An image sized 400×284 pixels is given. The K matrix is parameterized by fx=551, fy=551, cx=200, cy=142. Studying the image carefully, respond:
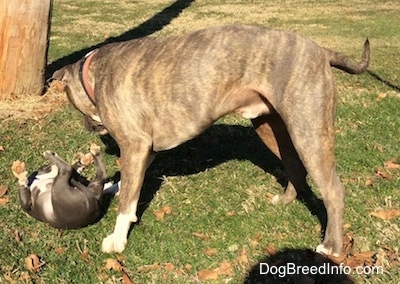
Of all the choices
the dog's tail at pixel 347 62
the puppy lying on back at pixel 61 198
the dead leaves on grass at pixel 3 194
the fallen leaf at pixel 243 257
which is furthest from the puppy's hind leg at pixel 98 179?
the dog's tail at pixel 347 62

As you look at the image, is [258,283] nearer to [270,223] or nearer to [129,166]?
[270,223]

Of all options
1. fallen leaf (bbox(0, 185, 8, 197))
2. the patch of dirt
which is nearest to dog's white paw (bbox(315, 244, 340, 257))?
fallen leaf (bbox(0, 185, 8, 197))

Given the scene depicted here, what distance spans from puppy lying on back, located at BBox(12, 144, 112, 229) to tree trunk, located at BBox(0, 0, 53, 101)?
125 inches

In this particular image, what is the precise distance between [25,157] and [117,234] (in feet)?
6.79

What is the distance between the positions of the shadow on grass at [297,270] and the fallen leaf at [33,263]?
1599 mm

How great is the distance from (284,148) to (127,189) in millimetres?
1515

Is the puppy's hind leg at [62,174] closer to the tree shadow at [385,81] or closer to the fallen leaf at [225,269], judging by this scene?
the fallen leaf at [225,269]

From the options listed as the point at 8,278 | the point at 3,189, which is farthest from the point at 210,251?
the point at 3,189

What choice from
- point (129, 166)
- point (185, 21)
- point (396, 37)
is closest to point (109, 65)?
point (129, 166)

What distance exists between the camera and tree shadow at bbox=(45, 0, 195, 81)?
1029 centimetres

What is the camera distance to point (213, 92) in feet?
14.4

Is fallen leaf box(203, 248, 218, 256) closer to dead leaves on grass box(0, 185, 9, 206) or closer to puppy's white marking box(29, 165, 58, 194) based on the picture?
puppy's white marking box(29, 165, 58, 194)

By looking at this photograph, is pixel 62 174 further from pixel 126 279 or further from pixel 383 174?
pixel 383 174

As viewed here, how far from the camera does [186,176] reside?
230 inches
